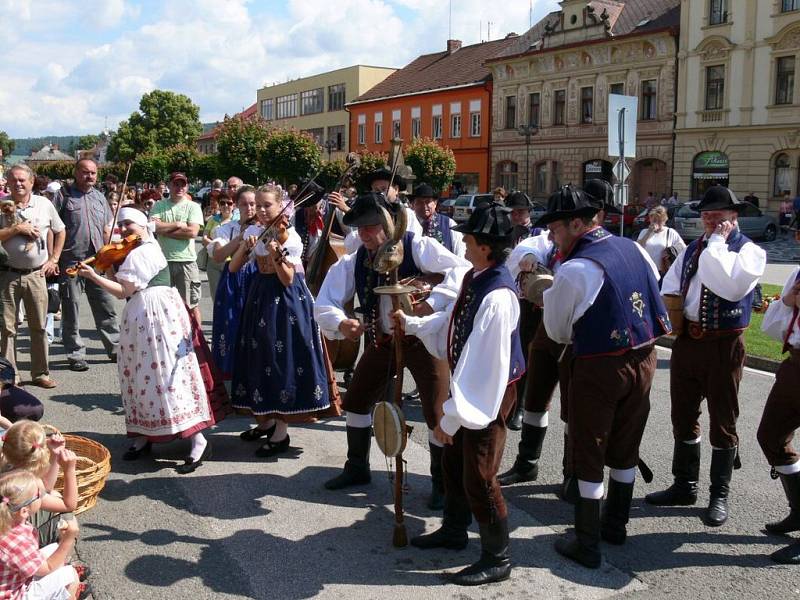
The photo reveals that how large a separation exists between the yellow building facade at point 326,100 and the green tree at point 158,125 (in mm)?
8180

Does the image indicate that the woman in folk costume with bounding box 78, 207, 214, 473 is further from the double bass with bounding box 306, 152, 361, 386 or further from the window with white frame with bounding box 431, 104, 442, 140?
the window with white frame with bounding box 431, 104, 442, 140

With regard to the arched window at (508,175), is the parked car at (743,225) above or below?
below

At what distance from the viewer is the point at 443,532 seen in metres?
4.30

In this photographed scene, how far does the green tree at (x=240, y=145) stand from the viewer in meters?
41.3

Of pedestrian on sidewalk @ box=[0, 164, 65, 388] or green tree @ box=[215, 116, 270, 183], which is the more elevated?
green tree @ box=[215, 116, 270, 183]

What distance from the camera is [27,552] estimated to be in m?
3.12

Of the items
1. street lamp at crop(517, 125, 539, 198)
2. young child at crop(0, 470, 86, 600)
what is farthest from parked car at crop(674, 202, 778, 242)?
Result: young child at crop(0, 470, 86, 600)

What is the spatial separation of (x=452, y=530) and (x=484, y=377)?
1.08 metres

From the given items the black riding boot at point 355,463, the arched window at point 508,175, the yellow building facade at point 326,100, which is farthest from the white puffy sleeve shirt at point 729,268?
the yellow building facade at point 326,100

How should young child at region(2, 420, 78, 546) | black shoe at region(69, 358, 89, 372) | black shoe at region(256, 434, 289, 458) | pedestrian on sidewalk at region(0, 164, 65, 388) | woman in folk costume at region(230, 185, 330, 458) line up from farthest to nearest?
black shoe at region(69, 358, 89, 372)
pedestrian on sidewalk at region(0, 164, 65, 388)
black shoe at region(256, 434, 289, 458)
woman in folk costume at region(230, 185, 330, 458)
young child at region(2, 420, 78, 546)

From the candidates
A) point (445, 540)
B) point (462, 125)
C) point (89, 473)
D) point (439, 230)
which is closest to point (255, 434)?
point (89, 473)

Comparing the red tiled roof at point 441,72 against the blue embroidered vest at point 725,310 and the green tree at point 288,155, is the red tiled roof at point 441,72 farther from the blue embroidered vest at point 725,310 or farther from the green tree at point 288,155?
the blue embroidered vest at point 725,310

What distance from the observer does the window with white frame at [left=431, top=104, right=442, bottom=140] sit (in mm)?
46906

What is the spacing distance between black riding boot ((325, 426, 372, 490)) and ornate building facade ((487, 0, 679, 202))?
3234 cm
